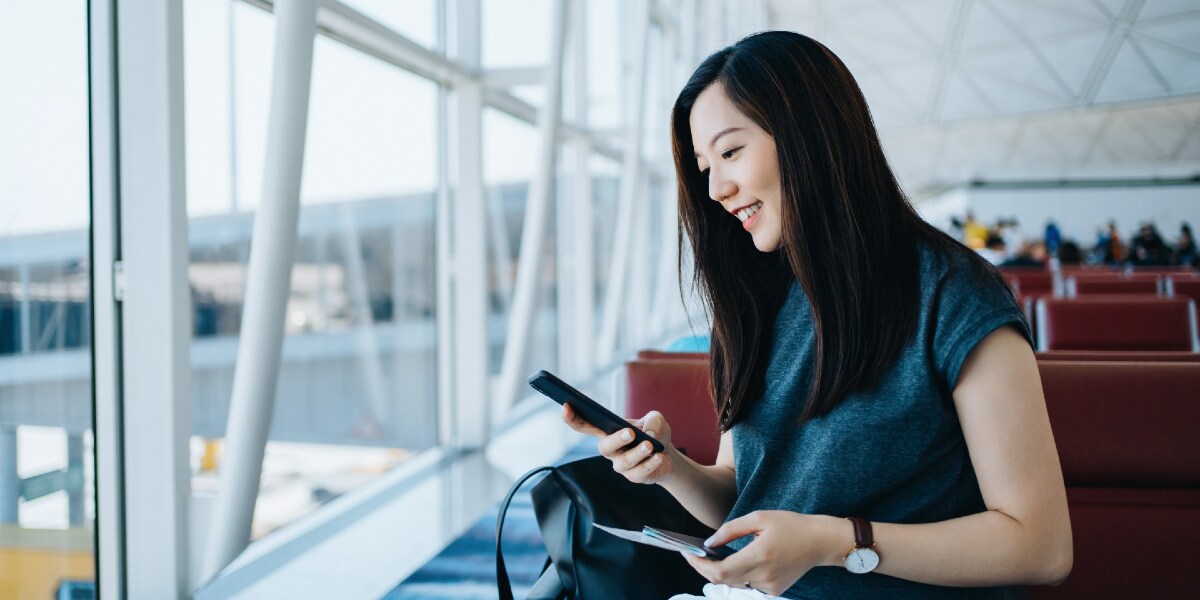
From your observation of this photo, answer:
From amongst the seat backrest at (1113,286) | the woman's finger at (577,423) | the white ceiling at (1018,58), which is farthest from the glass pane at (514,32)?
the white ceiling at (1018,58)

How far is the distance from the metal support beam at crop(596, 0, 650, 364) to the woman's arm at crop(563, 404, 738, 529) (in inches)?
308

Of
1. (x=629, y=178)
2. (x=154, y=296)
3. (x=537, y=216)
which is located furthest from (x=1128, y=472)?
(x=629, y=178)

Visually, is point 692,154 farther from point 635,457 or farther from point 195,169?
point 195,169

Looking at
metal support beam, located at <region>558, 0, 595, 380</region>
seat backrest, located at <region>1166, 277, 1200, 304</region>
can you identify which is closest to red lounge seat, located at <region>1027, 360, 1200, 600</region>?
seat backrest, located at <region>1166, 277, 1200, 304</region>

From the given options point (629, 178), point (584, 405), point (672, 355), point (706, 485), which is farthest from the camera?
point (629, 178)

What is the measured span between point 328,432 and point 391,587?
310 centimetres

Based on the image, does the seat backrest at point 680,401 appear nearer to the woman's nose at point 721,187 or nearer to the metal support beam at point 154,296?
the woman's nose at point 721,187

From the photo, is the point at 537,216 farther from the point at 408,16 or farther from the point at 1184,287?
the point at 1184,287

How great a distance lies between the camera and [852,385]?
1.40m

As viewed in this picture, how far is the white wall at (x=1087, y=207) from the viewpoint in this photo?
29672mm

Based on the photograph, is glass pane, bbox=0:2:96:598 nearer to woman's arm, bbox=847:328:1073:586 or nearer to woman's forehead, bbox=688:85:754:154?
woman's forehead, bbox=688:85:754:154

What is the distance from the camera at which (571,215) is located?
9758 millimetres

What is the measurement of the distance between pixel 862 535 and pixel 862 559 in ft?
0.13

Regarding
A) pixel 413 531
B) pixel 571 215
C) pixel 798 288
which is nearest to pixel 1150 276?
pixel 571 215
